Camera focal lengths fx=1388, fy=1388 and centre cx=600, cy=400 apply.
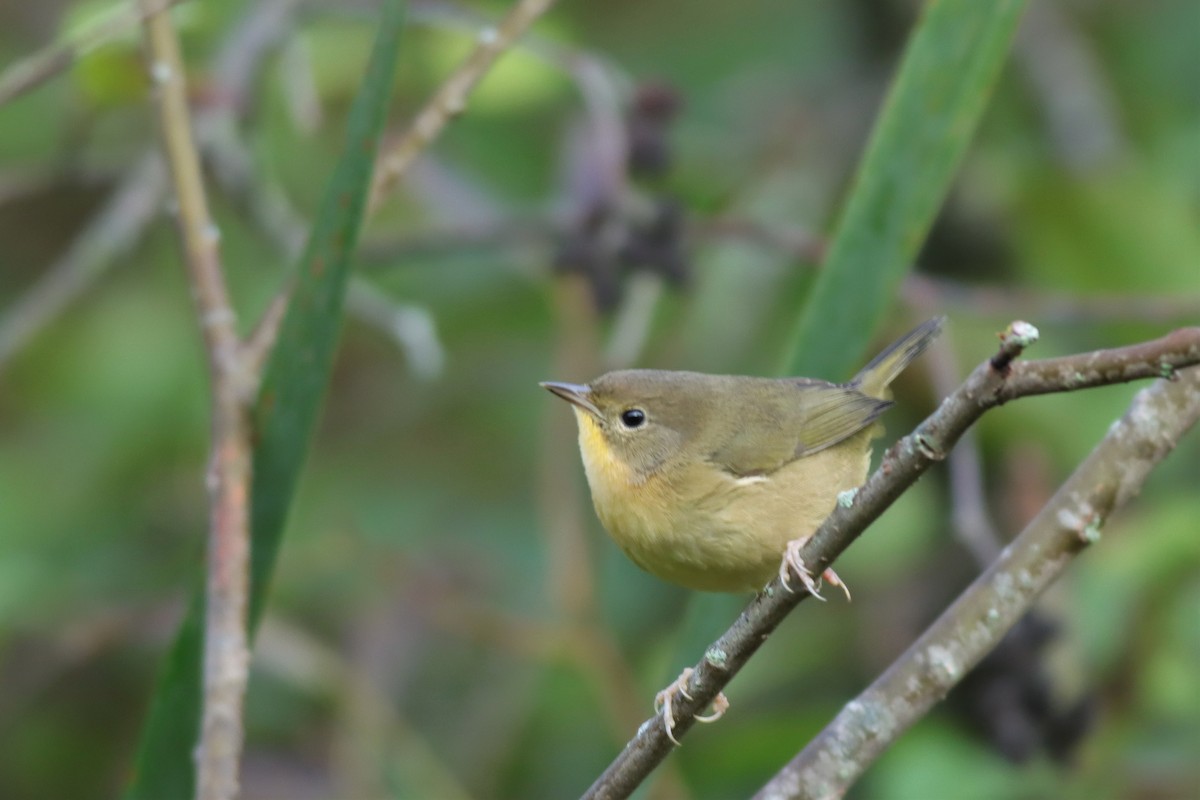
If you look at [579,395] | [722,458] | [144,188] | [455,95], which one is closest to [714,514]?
[722,458]

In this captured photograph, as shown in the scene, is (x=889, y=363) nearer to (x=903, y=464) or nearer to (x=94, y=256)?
(x=903, y=464)

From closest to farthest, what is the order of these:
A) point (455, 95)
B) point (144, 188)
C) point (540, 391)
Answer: point (455, 95)
point (144, 188)
point (540, 391)

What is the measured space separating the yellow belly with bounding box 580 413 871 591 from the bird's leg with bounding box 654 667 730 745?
0.25 meters

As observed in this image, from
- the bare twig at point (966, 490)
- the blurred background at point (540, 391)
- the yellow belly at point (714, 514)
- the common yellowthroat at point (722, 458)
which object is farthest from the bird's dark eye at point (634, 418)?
the bare twig at point (966, 490)

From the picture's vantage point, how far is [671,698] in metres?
2.00

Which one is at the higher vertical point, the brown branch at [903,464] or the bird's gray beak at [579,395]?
the bird's gray beak at [579,395]

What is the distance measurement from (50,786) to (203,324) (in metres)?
2.58

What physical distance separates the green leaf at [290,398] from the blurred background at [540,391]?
590 mm

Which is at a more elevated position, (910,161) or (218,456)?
(910,161)

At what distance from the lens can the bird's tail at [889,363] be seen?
276 cm

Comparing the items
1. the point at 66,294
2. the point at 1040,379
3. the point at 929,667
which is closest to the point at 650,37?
the point at 66,294

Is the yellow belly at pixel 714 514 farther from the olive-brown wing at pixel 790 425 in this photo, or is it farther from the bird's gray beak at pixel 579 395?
the bird's gray beak at pixel 579 395

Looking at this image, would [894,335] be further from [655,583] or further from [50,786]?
[50,786]

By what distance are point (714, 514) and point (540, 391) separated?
236cm
